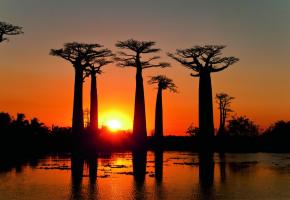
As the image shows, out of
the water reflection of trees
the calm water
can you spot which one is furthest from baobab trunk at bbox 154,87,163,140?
the water reflection of trees

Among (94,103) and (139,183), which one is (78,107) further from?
(139,183)

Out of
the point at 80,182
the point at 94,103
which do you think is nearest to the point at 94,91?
the point at 94,103

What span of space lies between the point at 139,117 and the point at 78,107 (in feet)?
16.3

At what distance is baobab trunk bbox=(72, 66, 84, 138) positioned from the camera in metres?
42.9

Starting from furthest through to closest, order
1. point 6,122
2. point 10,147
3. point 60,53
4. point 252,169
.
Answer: point 60,53, point 6,122, point 10,147, point 252,169

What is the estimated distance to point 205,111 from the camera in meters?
42.2

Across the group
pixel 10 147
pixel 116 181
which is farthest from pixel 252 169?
pixel 10 147

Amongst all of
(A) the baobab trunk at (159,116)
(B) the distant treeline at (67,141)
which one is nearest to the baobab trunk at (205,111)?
(B) the distant treeline at (67,141)

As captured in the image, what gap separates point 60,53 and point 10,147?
44.9 feet

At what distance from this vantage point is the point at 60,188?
14789mm

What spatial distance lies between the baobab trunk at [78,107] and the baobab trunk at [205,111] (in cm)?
940

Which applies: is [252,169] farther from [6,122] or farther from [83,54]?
[83,54]

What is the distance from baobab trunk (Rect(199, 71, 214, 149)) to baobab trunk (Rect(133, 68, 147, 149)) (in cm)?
481

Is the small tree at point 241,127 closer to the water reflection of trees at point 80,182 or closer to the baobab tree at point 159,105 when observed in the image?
the baobab tree at point 159,105
